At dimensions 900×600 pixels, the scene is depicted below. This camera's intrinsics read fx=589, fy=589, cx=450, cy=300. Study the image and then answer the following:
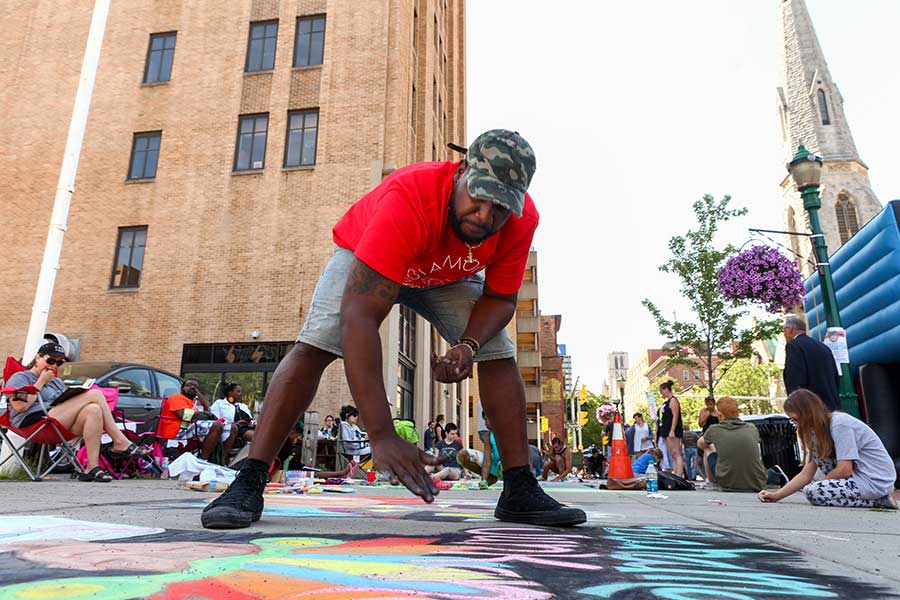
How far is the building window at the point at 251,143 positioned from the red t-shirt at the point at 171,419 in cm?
1057

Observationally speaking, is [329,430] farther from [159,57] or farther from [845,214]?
[845,214]

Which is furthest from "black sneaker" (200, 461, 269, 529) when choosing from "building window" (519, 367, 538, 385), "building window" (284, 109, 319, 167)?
"building window" (519, 367, 538, 385)

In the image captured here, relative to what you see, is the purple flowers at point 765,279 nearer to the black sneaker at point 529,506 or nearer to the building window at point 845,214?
the black sneaker at point 529,506

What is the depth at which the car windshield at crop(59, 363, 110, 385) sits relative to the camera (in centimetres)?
872

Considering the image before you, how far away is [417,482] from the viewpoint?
176cm

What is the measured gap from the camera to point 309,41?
18609mm

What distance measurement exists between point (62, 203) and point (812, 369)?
9.78 metres

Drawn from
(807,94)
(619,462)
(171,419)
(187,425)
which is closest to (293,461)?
(187,425)

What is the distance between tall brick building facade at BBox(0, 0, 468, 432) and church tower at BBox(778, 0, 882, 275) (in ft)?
160

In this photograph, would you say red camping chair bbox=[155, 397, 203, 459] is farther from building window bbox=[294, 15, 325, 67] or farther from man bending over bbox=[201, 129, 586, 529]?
building window bbox=[294, 15, 325, 67]

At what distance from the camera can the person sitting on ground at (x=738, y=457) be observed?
7832mm

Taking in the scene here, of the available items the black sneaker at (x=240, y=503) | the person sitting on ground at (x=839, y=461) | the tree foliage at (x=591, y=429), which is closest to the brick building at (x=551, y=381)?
the tree foliage at (x=591, y=429)

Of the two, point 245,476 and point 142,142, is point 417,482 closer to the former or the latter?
point 245,476

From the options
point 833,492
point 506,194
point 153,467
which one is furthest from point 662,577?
point 153,467
